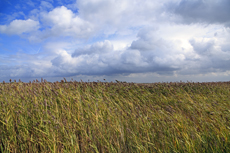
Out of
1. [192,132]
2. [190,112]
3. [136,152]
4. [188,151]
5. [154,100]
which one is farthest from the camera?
[154,100]

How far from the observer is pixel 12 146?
11.9 ft

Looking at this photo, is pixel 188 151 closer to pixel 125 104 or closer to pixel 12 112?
pixel 125 104

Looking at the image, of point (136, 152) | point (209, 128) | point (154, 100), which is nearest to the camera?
point (136, 152)

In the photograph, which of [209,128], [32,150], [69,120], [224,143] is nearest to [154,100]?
[209,128]

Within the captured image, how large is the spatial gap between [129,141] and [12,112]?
332 centimetres

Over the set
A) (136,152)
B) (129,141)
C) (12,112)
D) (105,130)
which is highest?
(12,112)

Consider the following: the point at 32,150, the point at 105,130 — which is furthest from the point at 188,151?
the point at 32,150

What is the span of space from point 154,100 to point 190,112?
1.86 metres

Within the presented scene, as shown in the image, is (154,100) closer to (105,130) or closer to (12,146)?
(105,130)

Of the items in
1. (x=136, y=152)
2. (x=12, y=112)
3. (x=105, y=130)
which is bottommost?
(x=136, y=152)

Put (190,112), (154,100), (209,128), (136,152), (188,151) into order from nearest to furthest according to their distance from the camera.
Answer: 1. (188,151)
2. (136,152)
3. (209,128)
4. (190,112)
5. (154,100)

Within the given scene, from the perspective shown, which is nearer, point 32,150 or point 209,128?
point 32,150

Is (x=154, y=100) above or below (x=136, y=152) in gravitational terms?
above

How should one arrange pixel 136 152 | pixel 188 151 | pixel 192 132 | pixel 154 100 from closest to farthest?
1. pixel 188 151
2. pixel 136 152
3. pixel 192 132
4. pixel 154 100
